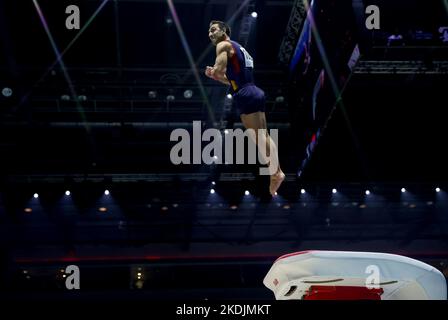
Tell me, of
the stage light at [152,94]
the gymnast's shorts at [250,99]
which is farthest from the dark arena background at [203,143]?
the gymnast's shorts at [250,99]

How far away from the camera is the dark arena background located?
28.7 feet

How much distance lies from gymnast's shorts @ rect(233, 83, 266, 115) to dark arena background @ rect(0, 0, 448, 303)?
306 centimetres

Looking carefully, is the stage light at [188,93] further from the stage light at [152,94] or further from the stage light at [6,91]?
the stage light at [6,91]

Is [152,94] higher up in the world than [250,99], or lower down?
higher up

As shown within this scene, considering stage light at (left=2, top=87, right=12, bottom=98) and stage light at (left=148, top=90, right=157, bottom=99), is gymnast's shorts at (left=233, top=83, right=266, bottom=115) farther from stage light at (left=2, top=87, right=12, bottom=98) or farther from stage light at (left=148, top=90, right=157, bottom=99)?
stage light at (left=2, top=87, right=12, bottom=98)

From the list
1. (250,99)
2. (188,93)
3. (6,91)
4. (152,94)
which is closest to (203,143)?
(188,93)

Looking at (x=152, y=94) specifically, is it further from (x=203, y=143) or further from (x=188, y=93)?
(x=203, y=143)

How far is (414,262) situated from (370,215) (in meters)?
13.6

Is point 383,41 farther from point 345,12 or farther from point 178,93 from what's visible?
point 178,93

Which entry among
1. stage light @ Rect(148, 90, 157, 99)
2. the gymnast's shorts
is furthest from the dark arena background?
the gymnast's shorts

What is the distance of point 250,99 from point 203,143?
924cm

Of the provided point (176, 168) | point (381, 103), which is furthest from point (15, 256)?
point (381, 103)

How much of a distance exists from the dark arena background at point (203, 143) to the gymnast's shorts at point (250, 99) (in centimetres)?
306

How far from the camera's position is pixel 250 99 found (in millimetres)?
3812
